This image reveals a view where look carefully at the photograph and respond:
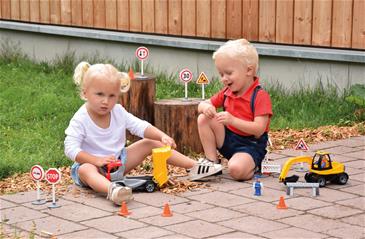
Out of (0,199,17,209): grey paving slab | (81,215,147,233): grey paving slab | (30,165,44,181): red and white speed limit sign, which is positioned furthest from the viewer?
(0,199,17,209): grey paving slab

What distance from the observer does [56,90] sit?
10812 millimetres

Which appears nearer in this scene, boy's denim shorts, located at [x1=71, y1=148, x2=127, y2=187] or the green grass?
boy's denim shorts, located at [x1=71, y1=148, x2=127, y2=187]

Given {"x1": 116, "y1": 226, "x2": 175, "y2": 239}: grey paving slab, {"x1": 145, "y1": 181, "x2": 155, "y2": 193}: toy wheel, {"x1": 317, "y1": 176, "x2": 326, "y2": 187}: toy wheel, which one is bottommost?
{"x1": 116, "y1": 226, "x2": 175, "y2": 239}: grey paving slab

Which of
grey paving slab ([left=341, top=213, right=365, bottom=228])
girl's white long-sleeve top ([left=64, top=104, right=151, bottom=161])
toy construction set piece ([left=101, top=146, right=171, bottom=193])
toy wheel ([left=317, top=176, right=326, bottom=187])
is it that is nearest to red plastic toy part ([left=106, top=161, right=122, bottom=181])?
toy construction set piece ([left=101, top=146, right=171, bottom=193])

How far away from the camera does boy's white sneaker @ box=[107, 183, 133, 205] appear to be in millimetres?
6020

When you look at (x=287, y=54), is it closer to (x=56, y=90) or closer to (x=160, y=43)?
(x=160, y=43)

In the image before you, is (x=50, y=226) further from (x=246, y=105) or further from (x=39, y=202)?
(x=246, y=105)

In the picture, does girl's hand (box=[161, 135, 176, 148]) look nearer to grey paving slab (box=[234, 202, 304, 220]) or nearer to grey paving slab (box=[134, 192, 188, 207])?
grey paving slab (box=[134, 192, 188, 207])

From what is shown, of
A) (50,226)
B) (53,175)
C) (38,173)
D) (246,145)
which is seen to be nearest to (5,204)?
(38,173)

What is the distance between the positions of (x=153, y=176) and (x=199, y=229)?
1.16 m

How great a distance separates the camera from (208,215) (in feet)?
19.1

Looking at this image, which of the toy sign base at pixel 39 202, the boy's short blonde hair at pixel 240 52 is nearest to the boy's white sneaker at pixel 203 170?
the boy's short blonde hair at pixel 240 52

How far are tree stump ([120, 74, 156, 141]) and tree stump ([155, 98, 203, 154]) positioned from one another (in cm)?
50

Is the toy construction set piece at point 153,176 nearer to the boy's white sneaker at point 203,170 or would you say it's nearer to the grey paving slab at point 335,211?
the boy's white sneaker at point 203,170
